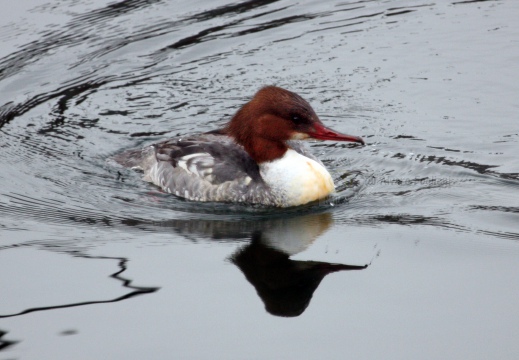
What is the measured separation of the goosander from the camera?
8.95m

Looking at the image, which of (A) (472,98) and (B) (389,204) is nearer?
(B) (389,204)

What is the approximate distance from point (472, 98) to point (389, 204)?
9.38 feet

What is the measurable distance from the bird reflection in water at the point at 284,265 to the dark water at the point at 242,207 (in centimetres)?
2

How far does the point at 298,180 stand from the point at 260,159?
498 millimetres

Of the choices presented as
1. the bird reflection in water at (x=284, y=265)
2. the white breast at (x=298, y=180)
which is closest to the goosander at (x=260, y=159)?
the white breast at (x=298, y=180)

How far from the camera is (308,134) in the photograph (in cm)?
891

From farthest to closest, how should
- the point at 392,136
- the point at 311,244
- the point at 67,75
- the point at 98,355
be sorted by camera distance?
the point at 67,75
the point at 392,136
the point at 311,244
the point at 98,355

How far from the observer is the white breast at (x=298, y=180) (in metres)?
9.02

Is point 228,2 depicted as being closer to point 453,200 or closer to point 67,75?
point 67,75

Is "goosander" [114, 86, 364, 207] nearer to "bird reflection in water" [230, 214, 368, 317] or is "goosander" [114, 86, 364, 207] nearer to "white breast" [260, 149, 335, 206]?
"white breast" [260, 149, 335, 206]

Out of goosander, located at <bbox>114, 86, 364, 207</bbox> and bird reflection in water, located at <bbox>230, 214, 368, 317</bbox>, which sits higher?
goosander, located at <bbox>114, 86, 364, 207</bbox>

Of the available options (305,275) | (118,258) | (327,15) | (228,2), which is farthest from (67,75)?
(305,275)

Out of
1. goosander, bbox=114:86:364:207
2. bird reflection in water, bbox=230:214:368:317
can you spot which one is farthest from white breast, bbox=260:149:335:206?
bird reflection in water, bbox=230:214:368:317

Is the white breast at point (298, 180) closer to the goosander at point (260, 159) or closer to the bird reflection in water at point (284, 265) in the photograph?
the goosander at point (260, 159)
